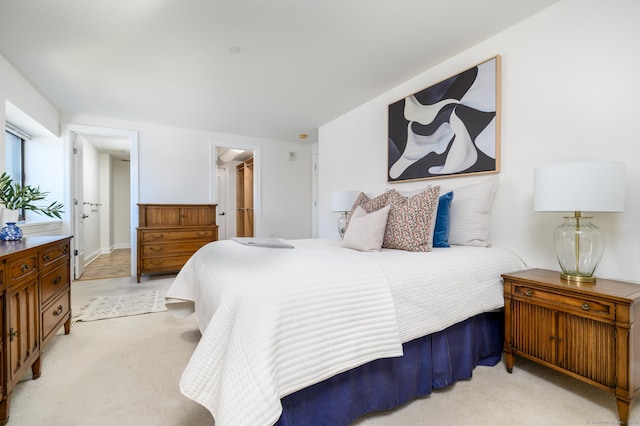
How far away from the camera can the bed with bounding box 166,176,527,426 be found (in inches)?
38.3

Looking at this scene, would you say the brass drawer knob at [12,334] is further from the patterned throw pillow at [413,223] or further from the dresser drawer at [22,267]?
the patterned throw pillow at [413,223]

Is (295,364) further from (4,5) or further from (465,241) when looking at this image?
(4,5)

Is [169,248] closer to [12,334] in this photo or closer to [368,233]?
[12,334]

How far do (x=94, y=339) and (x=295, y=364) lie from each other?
2.02 meters

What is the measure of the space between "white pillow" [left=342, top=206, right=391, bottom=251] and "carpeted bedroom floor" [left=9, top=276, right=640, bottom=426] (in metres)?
0.91

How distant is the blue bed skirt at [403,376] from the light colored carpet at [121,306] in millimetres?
2224

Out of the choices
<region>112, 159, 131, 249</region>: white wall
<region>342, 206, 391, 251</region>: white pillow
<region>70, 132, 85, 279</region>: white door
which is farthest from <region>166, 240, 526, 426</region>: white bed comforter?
<region>112, 159, 131, 249</region>: white wall

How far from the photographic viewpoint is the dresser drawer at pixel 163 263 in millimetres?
3975

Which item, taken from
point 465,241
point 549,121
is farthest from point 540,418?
point 549,121

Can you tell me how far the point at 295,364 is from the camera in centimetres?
103

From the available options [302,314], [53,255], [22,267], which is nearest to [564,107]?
[302,314]

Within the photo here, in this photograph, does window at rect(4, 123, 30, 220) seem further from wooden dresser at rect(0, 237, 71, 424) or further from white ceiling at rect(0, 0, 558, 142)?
wooden dresser at rect(0, 237, 71, 424)

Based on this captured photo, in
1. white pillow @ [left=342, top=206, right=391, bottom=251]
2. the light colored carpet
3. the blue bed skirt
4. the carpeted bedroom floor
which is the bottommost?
the carpeted bedroom floor

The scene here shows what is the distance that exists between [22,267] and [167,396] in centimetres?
101
